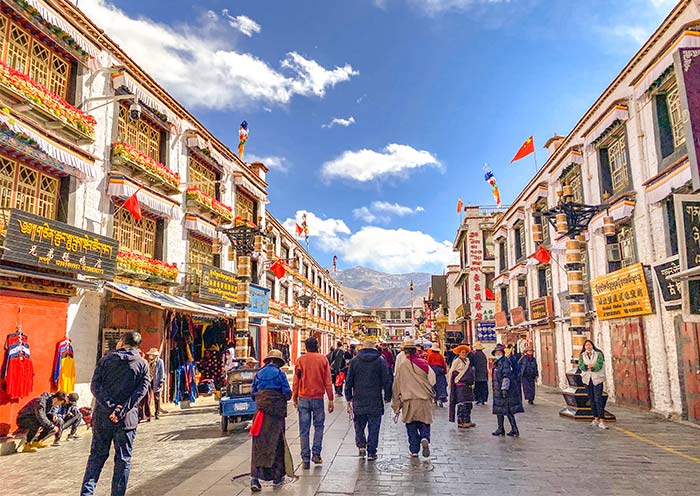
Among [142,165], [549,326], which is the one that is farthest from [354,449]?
[549,326]

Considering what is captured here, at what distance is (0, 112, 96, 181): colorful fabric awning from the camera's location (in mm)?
9781

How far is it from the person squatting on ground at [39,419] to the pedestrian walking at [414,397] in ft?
22.3

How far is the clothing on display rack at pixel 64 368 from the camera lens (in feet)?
34.9

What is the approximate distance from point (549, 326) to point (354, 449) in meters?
15.8

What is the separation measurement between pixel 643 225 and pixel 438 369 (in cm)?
700

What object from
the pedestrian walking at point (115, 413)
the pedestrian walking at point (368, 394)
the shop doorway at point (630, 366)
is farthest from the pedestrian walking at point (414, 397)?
the shop doorway at point (630, 366)

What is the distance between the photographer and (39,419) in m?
9.13

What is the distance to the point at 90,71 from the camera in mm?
13133

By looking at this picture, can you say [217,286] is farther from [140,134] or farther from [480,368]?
[480,368]

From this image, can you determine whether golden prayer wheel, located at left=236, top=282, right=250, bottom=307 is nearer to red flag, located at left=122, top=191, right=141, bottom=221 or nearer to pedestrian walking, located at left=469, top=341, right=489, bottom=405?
red flag, located at left=122, top=191, right=141, bottom=221

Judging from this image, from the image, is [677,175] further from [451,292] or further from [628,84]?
[451,292]

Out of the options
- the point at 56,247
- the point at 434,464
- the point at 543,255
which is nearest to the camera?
the point at 434,464

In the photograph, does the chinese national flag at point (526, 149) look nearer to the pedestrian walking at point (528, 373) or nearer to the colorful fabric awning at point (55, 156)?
the pedestrian walking at point (528, 373)

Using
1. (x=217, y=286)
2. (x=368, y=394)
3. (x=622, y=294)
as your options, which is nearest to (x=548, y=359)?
(x=622, y=294)
